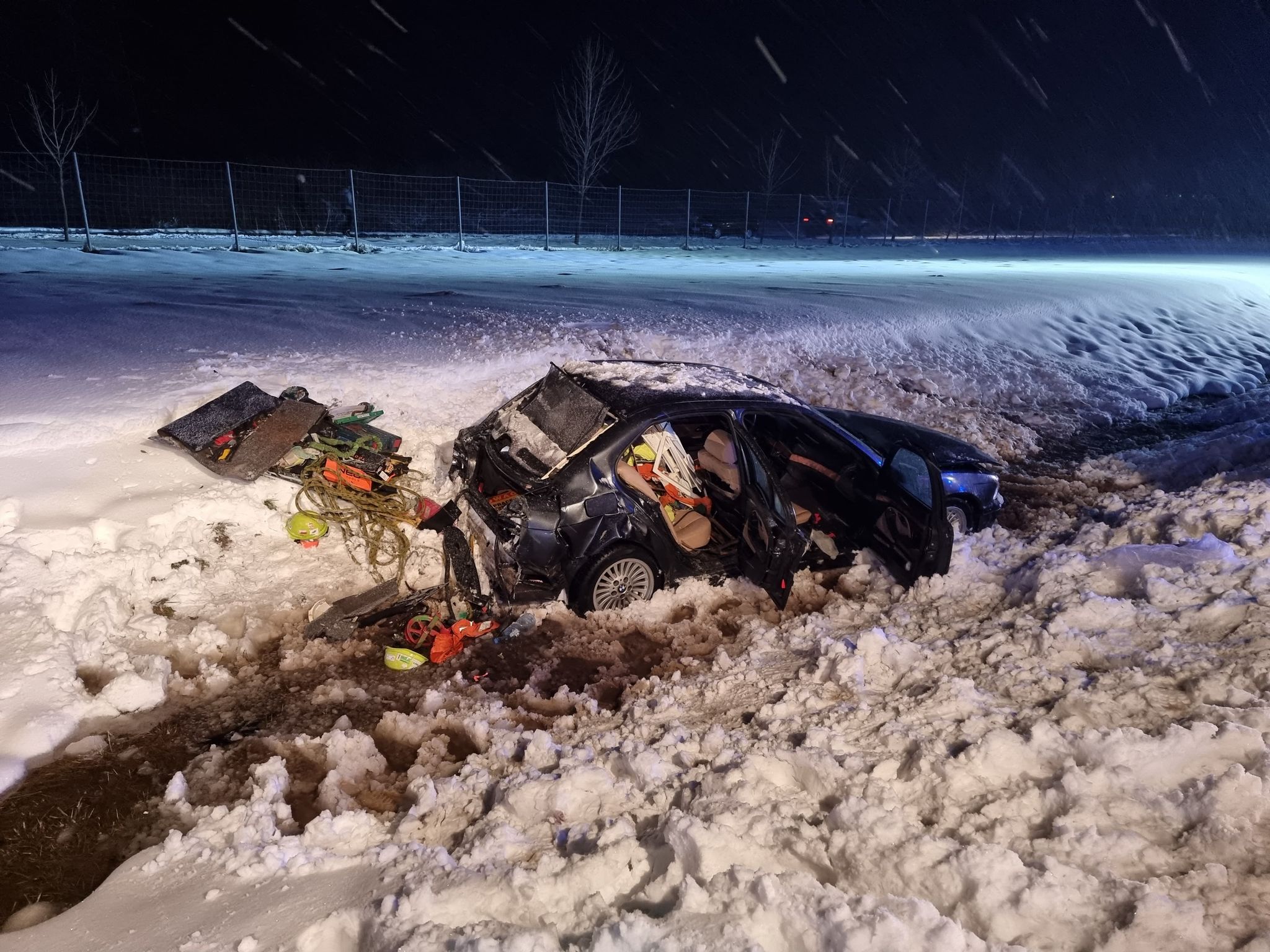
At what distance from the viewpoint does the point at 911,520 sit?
5.08 metres

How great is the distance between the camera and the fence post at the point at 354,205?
19.7 m

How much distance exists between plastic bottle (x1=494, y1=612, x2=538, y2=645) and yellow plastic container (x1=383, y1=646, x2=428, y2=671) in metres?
0.49

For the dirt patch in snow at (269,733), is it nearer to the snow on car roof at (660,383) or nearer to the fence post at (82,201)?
the snow on car roof at (660,383)

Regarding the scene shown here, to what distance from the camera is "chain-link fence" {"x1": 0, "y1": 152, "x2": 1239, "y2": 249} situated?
65.1 feet

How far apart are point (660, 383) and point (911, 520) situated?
1.86 metres

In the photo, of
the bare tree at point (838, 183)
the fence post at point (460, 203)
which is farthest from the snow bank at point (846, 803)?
the bare tree at point (838, 183)

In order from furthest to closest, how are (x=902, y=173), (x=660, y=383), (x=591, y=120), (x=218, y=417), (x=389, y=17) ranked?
(x=389, y=17) → (x=902, y=173) → (x=591, y=120) → (x=218, y=417) → (x=660, y=383)

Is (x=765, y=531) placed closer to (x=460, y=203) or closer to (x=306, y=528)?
(x=306, y=528)

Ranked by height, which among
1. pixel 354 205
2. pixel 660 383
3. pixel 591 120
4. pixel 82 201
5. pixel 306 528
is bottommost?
pixel 306 528

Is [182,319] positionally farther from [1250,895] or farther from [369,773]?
[1250,895]

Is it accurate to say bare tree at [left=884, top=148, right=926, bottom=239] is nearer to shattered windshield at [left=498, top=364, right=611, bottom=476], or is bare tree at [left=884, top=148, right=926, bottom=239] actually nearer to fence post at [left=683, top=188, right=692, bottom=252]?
fence post at [left=683, top=188, right=692, bottom=252]

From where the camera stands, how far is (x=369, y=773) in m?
3.73

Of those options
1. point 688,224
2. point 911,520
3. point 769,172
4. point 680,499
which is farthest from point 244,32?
point 911,520

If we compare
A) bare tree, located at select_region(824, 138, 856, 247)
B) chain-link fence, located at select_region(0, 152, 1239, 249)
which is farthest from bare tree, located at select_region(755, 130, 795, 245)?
bare tree, located at select_region(824, 138, 856, 247)
